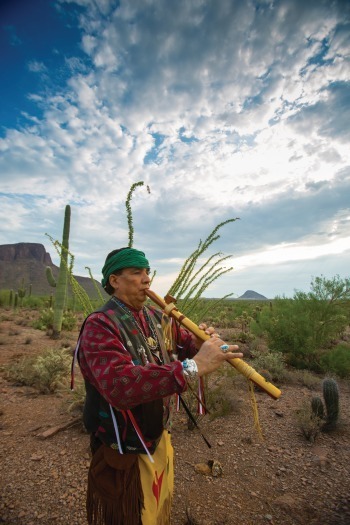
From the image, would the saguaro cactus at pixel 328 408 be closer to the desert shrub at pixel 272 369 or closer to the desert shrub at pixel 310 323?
the desert shrub at pixel 272 369

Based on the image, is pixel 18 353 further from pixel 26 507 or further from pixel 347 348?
pixel 347 348

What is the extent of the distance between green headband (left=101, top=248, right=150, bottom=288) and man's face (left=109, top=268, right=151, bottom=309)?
0.16 feet

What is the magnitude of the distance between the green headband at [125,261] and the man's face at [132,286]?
5 centimetres

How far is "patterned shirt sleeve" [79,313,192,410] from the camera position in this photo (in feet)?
4.56

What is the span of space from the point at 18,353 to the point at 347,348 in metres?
8.62

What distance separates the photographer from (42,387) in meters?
5.38

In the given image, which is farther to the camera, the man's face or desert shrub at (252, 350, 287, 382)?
desert shrub at (252, 350, 287, 382)

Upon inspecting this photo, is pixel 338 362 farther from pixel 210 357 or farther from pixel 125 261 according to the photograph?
pixel 125 261

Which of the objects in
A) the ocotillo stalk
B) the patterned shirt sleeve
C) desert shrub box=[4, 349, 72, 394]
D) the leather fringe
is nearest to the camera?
the patterned shirt sleeve

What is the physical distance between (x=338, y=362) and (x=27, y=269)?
74.6 m

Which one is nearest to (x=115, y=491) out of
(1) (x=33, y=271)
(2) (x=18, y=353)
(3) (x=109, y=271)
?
(3) (x=109, y=271)

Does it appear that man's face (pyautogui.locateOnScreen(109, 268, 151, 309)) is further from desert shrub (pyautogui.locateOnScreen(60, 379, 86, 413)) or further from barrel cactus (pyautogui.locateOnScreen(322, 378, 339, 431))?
barrel cactus (pyautogui.locateOnScreen(322, 378, 339, 431))

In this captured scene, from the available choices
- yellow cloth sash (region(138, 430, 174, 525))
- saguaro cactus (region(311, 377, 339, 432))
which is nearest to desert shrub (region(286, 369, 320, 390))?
saguaro cactus (region(311, 377, 339, 432))

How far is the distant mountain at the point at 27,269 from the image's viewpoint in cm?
5991
